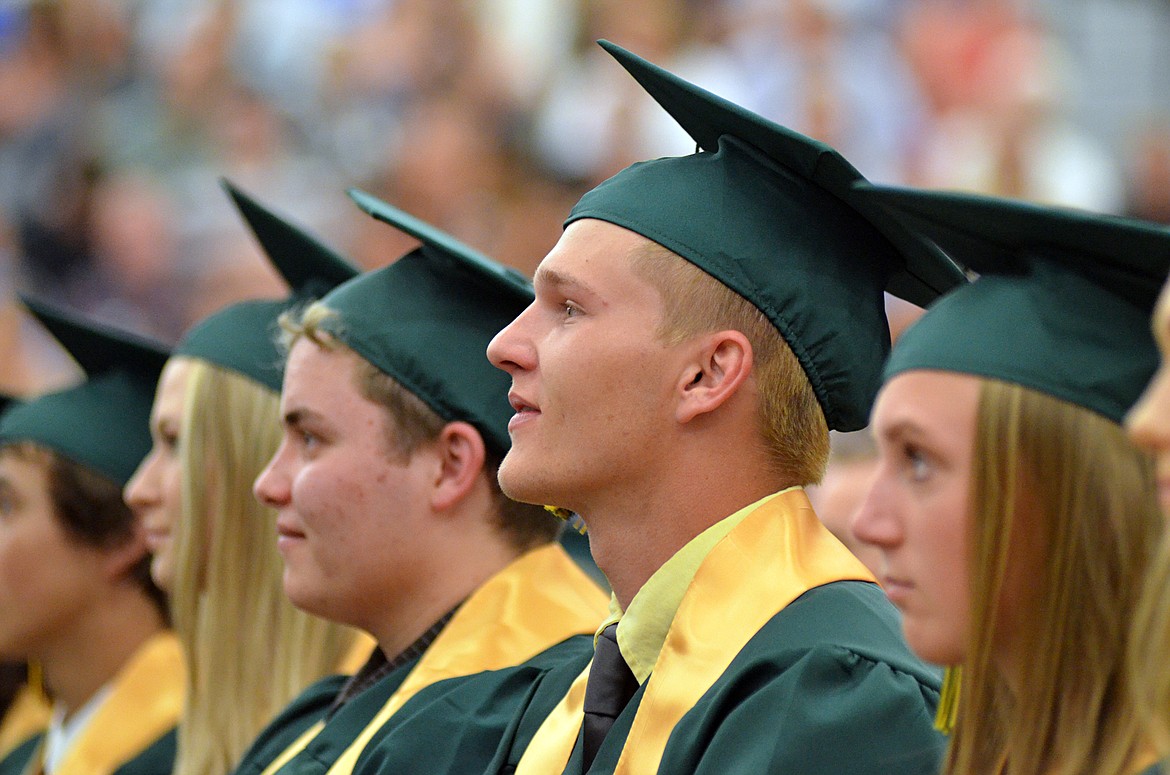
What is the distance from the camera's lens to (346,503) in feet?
10.6

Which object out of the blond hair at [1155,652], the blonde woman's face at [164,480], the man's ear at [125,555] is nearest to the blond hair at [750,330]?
the blond hair at [1155,652]

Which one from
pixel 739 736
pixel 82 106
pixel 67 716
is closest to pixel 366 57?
pixel 82 106

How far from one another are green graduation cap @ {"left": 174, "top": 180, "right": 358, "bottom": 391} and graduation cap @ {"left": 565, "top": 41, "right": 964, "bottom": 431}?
4.52 feet

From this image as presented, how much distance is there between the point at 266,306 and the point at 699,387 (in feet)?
6.22

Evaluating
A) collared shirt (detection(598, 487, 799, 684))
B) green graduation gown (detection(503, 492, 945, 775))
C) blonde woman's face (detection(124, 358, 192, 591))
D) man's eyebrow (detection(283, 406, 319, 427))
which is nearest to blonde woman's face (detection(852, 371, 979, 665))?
green graduation gown (detection(503, 492, 945, 775))

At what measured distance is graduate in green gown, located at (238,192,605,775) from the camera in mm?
3191

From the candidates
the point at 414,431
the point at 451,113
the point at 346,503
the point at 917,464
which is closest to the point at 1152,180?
the point at 451,113

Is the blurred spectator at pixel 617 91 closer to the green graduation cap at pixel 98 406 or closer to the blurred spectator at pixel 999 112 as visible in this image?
the blurred spectator at pixel 999 112

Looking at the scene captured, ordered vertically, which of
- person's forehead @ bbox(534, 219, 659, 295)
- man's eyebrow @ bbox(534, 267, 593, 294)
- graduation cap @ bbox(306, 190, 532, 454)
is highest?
person's forehead @ bbox(534, 219, 659, 295)

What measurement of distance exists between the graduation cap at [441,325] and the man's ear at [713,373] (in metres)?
0.79

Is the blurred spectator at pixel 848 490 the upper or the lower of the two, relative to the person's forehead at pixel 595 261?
lower

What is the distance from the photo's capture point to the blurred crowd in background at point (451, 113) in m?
7.73

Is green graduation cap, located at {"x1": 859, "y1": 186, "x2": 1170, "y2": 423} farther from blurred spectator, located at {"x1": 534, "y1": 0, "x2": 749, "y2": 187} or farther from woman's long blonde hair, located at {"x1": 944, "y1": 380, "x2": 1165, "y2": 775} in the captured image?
blurred spectator, located at {"x1": 534, "y1": 0, "x2": 749, "y2": 187}

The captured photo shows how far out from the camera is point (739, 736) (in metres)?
2.17
